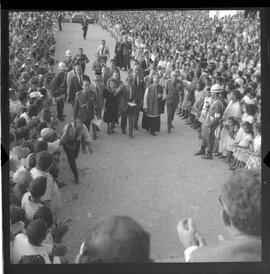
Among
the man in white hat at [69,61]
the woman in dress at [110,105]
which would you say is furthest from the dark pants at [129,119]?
the man in white hat at [69,61]

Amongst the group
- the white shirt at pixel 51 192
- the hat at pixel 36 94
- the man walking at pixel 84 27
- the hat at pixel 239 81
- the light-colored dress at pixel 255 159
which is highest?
the man walking at pixel 84 27

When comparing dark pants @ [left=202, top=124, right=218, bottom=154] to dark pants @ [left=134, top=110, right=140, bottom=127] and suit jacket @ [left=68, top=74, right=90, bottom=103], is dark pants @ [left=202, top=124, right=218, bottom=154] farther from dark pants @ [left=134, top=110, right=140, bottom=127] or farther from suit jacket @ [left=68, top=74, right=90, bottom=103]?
suit jacket @ [left=68, top=74, right=90, bottom=103]

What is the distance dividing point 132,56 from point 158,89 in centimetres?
58

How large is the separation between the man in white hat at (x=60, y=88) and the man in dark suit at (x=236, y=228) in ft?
6.89

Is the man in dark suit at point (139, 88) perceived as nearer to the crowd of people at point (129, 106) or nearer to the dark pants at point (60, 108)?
the crowd of people at point (129, 106)

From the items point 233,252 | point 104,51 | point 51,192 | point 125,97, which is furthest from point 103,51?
point 233,252

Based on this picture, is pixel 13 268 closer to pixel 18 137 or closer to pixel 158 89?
pixel 18 137

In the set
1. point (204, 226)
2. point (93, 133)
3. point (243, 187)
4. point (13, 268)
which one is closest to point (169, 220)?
point (204, 226)

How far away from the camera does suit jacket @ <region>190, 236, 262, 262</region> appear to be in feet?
23.0

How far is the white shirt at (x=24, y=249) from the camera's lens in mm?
6879

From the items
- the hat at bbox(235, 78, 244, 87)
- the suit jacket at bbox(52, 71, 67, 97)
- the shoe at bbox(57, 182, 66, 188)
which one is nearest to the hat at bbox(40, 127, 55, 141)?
the suit jacket at bbox(52, 71, 67, 97)

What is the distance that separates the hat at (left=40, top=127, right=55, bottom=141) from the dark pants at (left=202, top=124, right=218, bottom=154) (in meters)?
1.97

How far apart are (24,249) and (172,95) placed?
2.73 meters

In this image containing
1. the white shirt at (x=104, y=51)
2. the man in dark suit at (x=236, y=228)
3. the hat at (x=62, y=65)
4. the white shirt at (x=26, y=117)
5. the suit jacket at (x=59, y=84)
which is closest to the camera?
the man in dark suit at (x=236, y=228)
